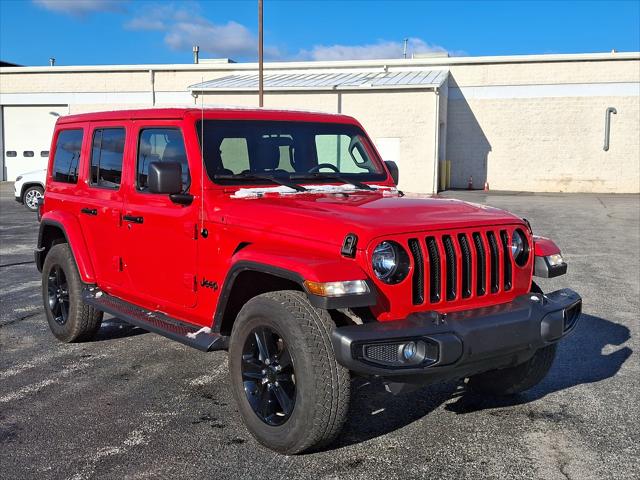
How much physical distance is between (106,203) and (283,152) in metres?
1.49

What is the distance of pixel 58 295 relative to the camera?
20.1 feet

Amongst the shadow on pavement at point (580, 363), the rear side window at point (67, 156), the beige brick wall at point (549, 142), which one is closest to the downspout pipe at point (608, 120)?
the beige brick wall at point (549, 142)

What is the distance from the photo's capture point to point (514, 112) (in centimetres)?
2819

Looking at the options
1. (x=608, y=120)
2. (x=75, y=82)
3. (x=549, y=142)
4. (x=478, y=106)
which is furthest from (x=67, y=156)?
(x=75, y=82)

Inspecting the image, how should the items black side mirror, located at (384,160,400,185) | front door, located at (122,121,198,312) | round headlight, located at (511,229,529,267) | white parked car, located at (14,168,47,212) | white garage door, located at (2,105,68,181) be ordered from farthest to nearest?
white garage door, located at (2,105,68,181)
white parked car, located at (14,168,47,212)
black side mirror, located at (384,160,400,185)
front door, located at (122,121,198,312)
round headlight, located at (511,229,529,267)

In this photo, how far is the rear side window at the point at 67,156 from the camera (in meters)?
5.96

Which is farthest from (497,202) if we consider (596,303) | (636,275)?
(596,303)

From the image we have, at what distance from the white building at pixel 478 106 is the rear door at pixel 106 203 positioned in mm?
20148

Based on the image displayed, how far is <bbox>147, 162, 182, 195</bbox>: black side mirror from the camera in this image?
4301 mm

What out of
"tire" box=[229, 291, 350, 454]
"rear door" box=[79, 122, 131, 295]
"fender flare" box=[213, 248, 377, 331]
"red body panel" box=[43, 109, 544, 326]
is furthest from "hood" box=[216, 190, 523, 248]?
"rear door" box=[79, 122, 131, 295]

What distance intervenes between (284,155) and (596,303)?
4432mm

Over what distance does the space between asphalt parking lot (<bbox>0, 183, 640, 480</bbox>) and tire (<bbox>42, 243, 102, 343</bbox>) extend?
153 mm

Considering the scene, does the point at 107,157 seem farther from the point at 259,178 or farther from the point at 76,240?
the point at 259,178

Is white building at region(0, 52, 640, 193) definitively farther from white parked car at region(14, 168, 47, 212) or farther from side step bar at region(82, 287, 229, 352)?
side step bar at region(82, 287, 229, 352)
